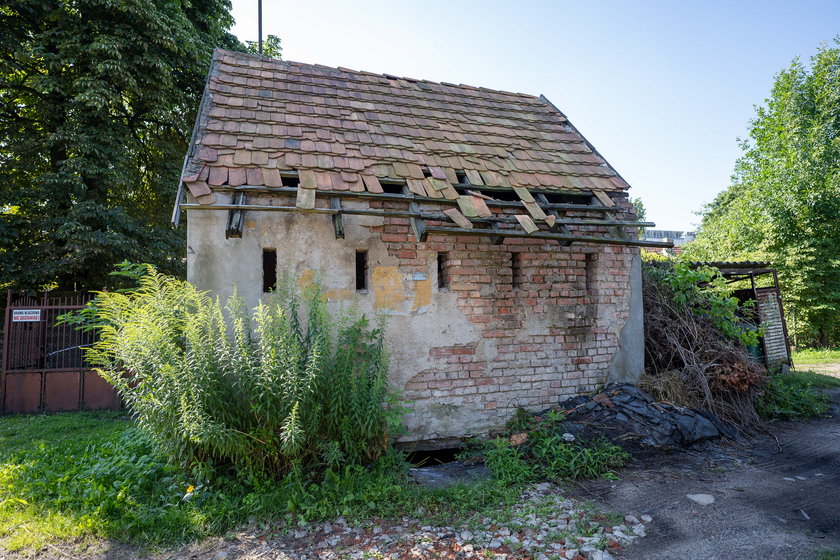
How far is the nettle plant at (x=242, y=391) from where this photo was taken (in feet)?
13.2

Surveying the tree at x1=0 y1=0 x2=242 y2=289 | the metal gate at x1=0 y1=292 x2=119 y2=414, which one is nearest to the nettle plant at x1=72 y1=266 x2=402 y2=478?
the metal gate at x1=0 y1=292 x2=119 y2=414

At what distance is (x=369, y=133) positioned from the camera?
6.30 metres

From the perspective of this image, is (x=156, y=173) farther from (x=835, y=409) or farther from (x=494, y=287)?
(x=835, y=409)

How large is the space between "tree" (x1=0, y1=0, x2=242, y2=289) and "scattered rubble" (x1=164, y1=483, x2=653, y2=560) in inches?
345

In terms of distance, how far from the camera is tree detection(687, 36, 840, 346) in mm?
17609

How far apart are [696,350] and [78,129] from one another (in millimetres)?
13132

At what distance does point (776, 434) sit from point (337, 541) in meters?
6.20

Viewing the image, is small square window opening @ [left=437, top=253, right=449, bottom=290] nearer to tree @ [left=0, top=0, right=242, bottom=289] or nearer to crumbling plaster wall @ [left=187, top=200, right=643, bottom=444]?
crumbling plaster wall @ [left=187, top=200, right=643, bottom=444]

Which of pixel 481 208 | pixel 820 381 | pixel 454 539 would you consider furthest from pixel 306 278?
pixel 820 381

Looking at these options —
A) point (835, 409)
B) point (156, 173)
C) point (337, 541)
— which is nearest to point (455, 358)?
point (337, 541)

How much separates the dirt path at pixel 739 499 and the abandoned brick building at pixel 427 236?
148 centimetres

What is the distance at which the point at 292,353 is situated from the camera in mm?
4203

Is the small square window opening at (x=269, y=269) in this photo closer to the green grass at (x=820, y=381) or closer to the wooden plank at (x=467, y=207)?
the wooden plank at (x=467, y=207)

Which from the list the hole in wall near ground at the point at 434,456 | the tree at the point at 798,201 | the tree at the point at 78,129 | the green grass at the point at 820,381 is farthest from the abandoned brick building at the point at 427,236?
the tree at the point at 798,201
